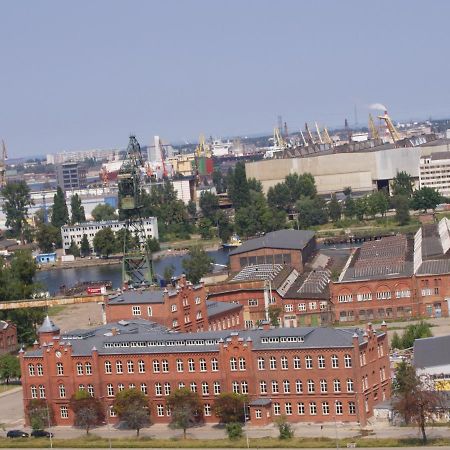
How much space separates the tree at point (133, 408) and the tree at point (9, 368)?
5.13 metres

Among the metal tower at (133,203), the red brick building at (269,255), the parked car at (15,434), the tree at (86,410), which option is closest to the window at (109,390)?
the tree at (86,410)

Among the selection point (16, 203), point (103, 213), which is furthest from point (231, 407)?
point (16, 203)

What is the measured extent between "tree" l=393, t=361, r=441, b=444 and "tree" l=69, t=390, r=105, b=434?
4417 mm

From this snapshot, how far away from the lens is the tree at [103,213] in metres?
69.1

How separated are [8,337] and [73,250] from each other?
28443 millimetres

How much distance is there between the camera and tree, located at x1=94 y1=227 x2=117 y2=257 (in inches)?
2290

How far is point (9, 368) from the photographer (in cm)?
2698

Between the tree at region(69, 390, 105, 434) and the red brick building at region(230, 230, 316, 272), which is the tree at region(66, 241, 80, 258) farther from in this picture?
the tree at region(69, 390, 105, 434)

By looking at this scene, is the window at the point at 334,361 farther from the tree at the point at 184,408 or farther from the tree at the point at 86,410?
the tree at the point at 86,410

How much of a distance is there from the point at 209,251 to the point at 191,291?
A: 101 ft

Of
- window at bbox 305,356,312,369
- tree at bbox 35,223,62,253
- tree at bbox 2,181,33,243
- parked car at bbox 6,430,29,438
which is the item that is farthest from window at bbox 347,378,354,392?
tree at bbox 2,181,33,243

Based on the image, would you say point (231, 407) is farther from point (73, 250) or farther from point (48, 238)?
point (48, 238)

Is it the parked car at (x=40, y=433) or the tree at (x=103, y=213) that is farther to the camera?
the tree at (x=103, y=213)

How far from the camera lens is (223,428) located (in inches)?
847
